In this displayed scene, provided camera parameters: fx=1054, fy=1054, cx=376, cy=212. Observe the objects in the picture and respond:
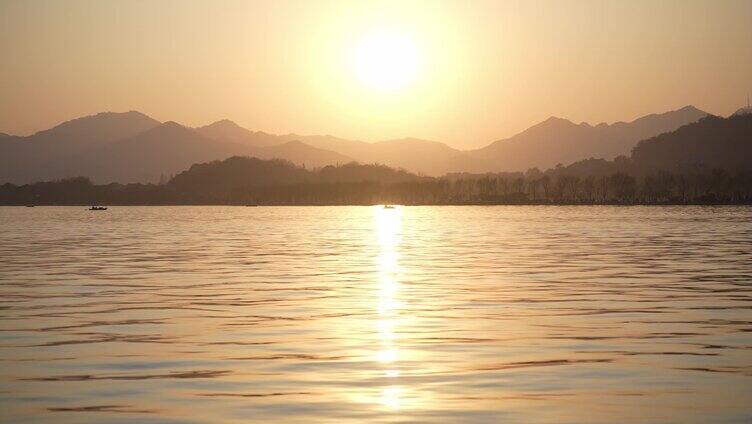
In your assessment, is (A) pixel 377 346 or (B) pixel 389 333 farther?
(B) pixel 389 333

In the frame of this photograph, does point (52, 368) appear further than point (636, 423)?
Yes

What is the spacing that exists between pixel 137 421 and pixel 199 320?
15.7 meters

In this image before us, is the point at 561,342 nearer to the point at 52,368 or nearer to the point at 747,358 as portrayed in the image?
the point at 747,358

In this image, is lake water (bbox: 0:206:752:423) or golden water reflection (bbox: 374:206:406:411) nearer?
lake water (bbox: 0:206:752:423)

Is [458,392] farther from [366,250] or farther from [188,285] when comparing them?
[366,250]

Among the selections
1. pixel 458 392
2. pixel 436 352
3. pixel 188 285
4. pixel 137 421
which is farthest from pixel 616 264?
pixel 137 421

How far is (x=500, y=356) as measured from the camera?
26047mm

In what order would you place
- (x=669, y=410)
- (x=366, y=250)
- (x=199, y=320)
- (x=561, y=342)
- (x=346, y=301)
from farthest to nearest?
(x=366, y=250) < (x=346, y=301) < (x=199, y=320) < (x=561, y=342) < (x=669, y=410)

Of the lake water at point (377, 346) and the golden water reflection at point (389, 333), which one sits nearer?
the lake water at point (377, 346)

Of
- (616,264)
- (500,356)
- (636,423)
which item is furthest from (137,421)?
(616,264)

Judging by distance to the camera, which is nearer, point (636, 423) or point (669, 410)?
point (636, 423)

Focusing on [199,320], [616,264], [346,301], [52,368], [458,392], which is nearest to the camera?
[458,392]

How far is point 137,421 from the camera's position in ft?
60.6

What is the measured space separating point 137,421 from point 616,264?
50002mm
